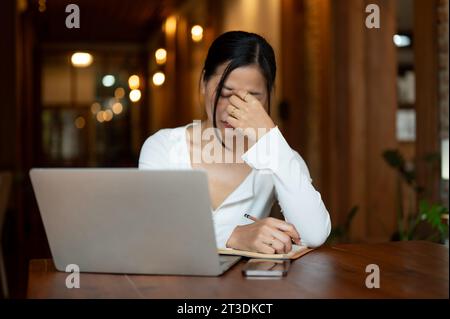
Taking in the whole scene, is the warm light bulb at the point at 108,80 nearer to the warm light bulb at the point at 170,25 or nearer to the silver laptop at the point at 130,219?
the warm light bulb at the point at 170,25

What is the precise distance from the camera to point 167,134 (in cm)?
207

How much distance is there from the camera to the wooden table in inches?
44.9

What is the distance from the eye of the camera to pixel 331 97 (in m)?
5.08

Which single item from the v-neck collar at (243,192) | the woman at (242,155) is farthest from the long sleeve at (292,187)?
the v-neck collar at (243,192)

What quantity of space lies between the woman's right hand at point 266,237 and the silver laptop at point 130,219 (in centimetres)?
22

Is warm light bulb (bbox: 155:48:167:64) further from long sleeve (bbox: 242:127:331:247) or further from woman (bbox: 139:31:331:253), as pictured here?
Answer: long sleeve (bbox: 242:127:331:247)

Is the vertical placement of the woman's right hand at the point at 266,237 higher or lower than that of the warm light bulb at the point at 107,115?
lower

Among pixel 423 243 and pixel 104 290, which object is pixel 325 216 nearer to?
pixel 423 243

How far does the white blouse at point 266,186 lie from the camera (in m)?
1.60

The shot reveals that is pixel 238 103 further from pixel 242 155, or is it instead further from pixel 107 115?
pixel 107 115

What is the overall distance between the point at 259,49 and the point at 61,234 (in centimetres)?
93

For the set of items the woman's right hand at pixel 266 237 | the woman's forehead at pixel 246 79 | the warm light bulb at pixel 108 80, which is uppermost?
the warm light bulb at pixel 108 80

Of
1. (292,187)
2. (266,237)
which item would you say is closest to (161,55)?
(292,187)

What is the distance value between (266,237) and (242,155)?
30 cm
